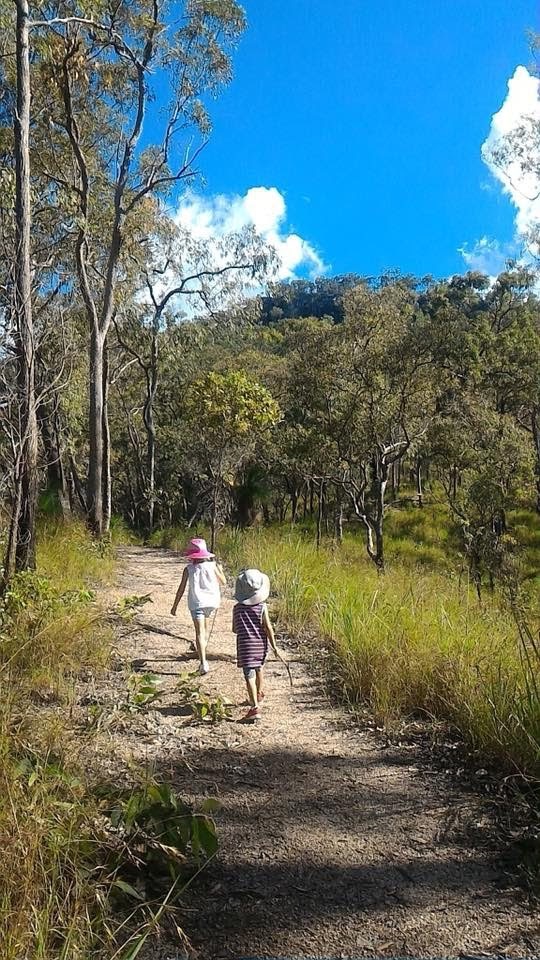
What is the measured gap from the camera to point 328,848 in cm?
356

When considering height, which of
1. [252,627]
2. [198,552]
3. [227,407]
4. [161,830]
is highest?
[227,407]

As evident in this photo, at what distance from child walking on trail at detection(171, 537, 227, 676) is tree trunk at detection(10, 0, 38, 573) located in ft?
7.15

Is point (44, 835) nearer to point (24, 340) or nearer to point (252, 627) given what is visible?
point (252, 627)

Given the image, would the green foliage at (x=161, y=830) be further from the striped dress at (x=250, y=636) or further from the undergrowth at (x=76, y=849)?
the striped dress at (x=250, y=636)

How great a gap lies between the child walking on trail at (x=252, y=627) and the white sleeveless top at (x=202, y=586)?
0.92 metres

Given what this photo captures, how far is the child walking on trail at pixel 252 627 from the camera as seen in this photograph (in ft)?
Result: 18.4

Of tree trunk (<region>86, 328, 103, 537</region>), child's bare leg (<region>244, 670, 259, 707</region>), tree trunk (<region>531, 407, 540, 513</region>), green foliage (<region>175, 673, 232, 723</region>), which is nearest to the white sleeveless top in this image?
green foliage (<region>175, 673, 232, 723</region>)

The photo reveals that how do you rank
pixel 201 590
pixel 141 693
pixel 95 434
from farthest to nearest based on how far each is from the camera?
pixel 95 434, pixel 201 590, pixel 141 693

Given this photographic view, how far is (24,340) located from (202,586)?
10.9ft

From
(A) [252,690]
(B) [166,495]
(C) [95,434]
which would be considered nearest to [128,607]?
(A) [252,690]

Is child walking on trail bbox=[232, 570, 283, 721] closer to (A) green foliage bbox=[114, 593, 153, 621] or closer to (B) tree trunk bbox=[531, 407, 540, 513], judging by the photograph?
(A) green foliage bbox=[114, 593, 153, 621]

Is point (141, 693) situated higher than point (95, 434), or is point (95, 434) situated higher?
point (95, 434)

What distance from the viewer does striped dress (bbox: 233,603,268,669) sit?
5617mm

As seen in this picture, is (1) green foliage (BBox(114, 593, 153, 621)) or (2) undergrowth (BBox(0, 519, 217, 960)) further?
(1) green foliage (BBox(114, 593, 153, 621))
